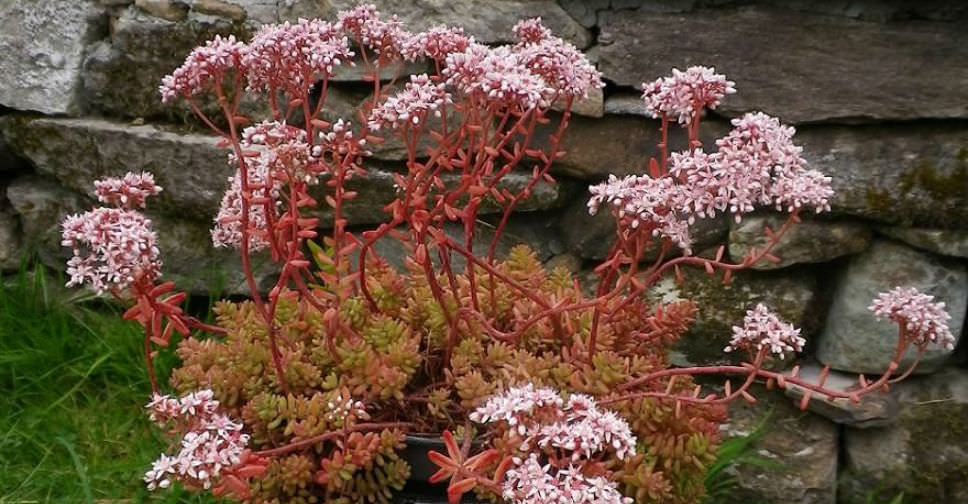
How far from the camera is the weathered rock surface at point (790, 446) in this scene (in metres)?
2.27

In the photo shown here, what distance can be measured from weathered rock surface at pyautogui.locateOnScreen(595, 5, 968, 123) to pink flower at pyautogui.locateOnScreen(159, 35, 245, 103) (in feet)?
3.22

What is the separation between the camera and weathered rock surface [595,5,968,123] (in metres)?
1.97

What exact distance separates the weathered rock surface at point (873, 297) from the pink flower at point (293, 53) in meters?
1.29

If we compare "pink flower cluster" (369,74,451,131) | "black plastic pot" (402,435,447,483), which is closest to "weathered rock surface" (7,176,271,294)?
"black plastic pot" (402,435,447,483)

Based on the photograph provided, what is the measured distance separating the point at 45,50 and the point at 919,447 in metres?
2.33

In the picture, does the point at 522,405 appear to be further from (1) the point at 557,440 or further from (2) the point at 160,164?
(2) the point at 160,164

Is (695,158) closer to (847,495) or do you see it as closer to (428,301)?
(428,301)

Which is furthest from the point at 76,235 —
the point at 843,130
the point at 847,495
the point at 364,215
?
the point at 847,495

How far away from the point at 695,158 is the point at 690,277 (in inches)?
38.3

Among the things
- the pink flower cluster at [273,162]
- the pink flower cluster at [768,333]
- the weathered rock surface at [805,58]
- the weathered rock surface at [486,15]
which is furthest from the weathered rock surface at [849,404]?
the pink flower cluster at [273,162]

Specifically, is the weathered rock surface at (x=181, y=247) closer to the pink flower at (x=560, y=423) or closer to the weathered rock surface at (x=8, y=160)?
the weathered rock surface at (x=8, y=160)

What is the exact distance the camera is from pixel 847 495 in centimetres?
231

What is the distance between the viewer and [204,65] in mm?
1409

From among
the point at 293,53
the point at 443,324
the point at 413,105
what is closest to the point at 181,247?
the point at 443,324
